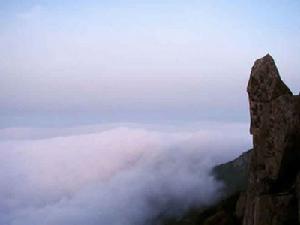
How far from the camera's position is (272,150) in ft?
159

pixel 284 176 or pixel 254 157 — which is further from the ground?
pixel 254 157

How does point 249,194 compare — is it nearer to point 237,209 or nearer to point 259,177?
Answer: point 259,177

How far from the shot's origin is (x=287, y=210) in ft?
144

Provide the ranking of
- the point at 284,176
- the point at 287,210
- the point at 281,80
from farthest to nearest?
the point at 281,80, the point at 284,176, the point at 287,210

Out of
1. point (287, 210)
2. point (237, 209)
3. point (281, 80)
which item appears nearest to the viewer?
point (287, 210)

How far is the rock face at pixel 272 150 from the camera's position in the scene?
4462 cm

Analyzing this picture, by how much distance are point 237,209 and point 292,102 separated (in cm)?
1790

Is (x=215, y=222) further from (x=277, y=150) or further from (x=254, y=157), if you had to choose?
(x=277, y=150)

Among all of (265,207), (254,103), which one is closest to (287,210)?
(265,207)

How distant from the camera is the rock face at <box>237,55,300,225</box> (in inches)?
1757

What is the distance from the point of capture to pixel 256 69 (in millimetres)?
53750

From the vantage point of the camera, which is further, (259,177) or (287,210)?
(259,177)

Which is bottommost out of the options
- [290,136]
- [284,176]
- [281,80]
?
[284,176]

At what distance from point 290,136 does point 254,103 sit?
8.19 m
